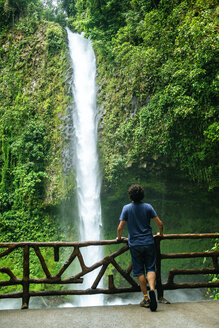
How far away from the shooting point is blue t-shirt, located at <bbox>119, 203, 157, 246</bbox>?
341cm

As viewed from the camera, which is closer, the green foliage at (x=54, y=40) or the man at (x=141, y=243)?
the man at (x=141, y=243)

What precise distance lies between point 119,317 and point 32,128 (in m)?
11.1

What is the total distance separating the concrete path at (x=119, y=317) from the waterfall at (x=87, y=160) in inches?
299

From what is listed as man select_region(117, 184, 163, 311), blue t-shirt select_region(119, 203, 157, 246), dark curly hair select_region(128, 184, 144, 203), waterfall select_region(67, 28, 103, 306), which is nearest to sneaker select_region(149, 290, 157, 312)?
man select_region(117, 184, 163, 311)

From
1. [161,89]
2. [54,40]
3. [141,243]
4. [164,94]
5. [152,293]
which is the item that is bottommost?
[152,293]

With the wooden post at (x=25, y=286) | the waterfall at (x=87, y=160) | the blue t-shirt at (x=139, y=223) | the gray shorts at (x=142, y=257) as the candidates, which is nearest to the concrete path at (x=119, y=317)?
the wooden post at (x=25, y=286)

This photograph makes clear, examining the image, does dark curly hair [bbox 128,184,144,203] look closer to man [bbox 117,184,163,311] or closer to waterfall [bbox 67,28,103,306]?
man [bbox 117,184,163,311]

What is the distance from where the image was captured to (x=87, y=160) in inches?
477

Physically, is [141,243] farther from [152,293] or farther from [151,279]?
[152,293]

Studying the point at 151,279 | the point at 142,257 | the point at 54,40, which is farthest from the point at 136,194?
the point at 54,40

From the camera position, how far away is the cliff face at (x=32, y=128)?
11984 millimetres

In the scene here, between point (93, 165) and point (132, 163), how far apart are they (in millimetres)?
2195

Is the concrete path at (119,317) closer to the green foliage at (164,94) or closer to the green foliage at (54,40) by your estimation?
the green foliage at (164,94)

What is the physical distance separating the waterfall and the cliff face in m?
0.58
